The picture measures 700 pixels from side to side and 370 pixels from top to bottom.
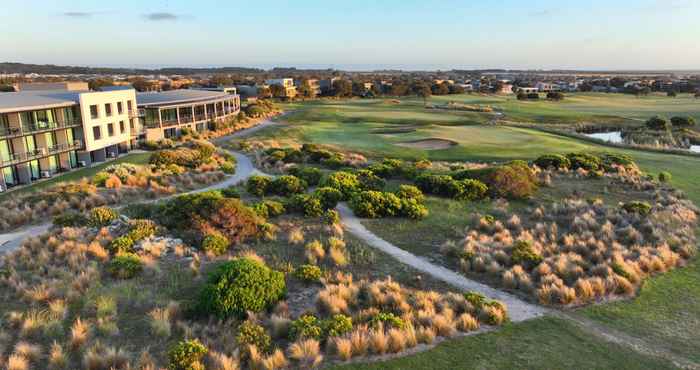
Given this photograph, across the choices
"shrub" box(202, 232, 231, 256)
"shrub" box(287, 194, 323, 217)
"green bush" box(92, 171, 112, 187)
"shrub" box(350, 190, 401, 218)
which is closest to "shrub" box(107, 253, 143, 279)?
"shrub" box(202, 232, 231, 256)

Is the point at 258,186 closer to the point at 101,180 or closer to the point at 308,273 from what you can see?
the point at 101,180

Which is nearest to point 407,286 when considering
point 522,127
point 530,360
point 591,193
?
point 530,360

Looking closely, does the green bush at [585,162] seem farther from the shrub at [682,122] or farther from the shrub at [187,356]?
the shrub at [682,122]

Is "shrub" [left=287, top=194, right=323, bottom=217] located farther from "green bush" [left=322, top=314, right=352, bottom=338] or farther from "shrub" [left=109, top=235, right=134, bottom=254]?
"green bush" [left=322, top=314, right=352, bottom=338]

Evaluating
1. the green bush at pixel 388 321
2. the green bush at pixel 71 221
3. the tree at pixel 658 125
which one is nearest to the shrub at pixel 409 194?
the green bush at pixel 388 321

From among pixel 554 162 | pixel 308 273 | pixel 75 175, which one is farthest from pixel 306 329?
pixel 75 175

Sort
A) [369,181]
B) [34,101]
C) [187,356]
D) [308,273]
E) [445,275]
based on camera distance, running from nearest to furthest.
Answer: [187,356]
[308,273]
[445,275]
[369,181]
[34,101]
